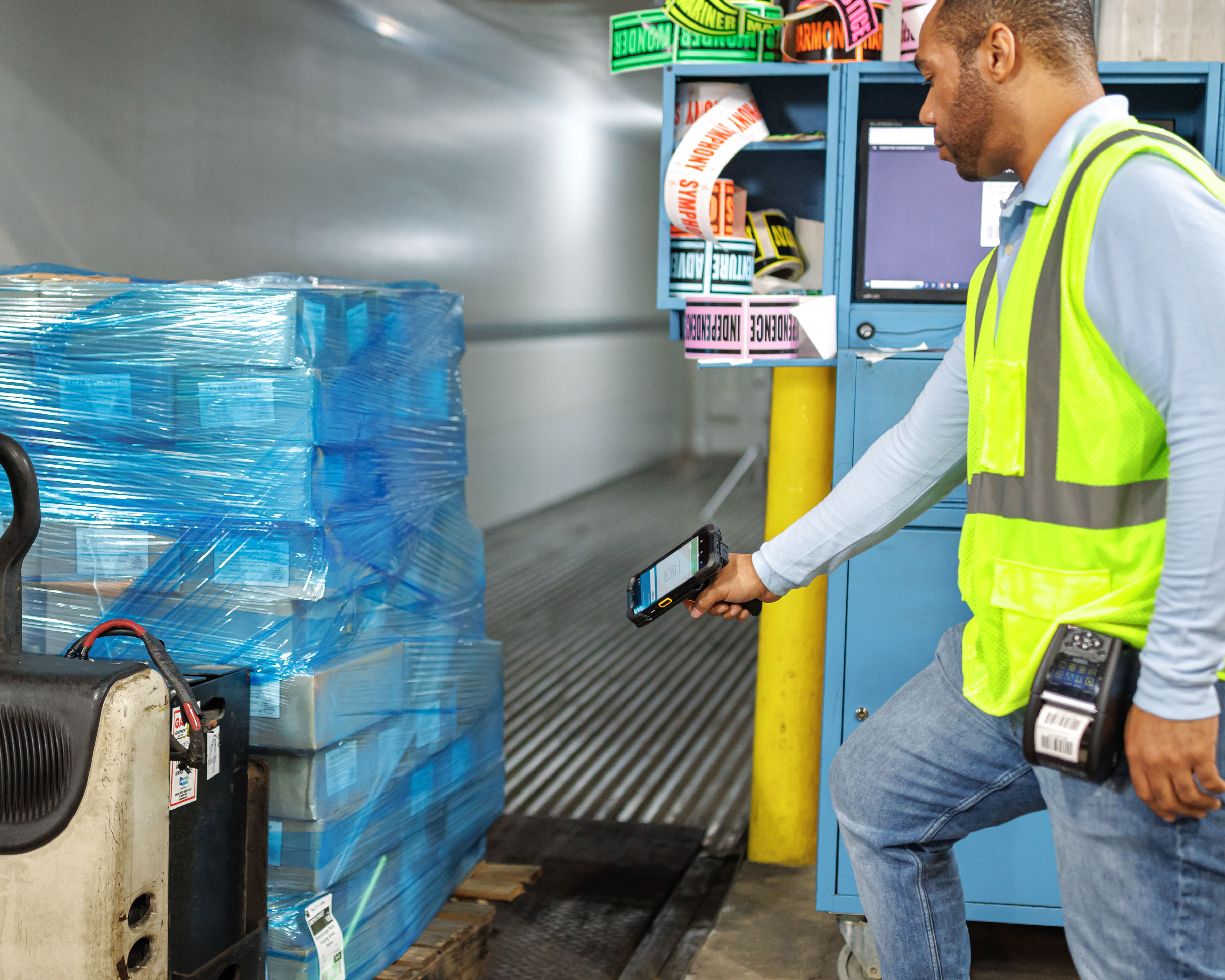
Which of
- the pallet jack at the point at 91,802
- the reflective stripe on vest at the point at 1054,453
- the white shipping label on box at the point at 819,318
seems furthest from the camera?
the white shipping label on box at the point at 819,318

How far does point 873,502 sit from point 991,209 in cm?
103

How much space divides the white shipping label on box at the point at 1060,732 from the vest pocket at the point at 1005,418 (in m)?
0.27

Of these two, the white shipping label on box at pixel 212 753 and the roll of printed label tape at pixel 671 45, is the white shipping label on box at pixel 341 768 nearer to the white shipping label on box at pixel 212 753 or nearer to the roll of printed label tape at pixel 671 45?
the white shipping label on box at pixel 212 753

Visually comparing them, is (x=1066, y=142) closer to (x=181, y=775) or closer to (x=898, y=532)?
(x=898, y=532)

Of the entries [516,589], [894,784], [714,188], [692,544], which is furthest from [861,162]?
[516,589]

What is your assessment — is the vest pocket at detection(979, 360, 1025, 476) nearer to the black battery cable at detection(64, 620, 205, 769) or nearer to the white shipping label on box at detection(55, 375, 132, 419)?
the black battery cable at detection(64, 620, 205, 769)

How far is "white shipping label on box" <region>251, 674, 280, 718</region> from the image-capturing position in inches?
74.3

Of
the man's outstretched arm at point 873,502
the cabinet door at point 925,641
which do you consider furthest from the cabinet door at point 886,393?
the man's outstretched arm at point 873,502

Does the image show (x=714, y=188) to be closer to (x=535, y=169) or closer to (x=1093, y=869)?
(x=1093, y=869)

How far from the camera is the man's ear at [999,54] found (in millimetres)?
1261

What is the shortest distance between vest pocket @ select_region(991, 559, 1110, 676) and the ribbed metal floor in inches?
74.7

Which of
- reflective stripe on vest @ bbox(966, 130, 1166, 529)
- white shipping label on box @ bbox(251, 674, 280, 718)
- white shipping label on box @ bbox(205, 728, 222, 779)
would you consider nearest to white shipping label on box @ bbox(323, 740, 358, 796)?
white shipping label on box @ bbox(251, 674, 280, 718)

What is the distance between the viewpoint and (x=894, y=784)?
145cm

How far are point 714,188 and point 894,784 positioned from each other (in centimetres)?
137
